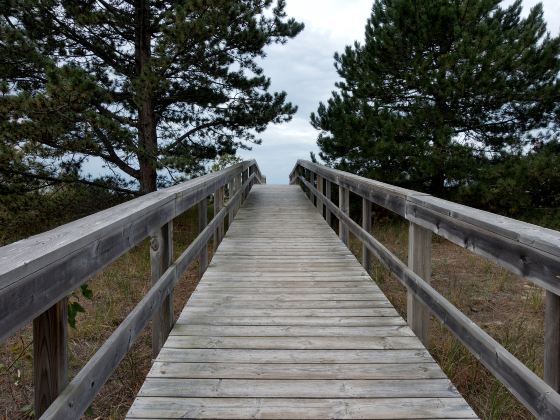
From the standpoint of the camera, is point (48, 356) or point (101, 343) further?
point (101, 343)

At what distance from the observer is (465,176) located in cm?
957

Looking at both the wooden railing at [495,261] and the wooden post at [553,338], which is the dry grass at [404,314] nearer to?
the wooden railing at [495,261]

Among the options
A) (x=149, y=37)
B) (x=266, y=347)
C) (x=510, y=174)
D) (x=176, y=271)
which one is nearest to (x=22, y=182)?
(x=149, y=37)

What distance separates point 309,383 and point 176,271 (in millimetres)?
1208

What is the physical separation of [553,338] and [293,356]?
1.52 m

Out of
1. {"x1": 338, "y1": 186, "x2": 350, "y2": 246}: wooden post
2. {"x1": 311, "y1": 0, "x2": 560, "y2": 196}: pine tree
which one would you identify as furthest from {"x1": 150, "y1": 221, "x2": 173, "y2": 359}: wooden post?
{"x1": 311, "y1": 0, "x2": 560, "y2": 196}: pine tree

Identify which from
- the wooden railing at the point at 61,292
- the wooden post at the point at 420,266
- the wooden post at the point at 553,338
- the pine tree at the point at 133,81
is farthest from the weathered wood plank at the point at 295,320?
the pine tree at the point at 133,81

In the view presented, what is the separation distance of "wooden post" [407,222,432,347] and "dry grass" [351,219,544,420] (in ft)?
1.82

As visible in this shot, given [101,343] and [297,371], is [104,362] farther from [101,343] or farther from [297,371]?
[101,343]

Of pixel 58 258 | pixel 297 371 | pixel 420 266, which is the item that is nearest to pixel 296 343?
pixel 297 371

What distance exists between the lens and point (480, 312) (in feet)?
17.5

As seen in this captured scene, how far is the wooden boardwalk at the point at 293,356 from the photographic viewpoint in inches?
88.7

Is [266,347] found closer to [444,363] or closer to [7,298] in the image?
[444,363]

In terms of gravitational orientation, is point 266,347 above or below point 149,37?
below
